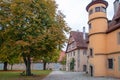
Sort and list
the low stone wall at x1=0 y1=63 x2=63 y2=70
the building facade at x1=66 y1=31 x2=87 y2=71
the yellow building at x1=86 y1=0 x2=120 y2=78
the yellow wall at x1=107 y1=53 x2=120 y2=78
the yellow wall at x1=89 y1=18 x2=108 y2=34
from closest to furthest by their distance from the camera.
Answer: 1. the yellow wall at x1=107 y1=53 x2=120 y2=78
2. the yellow building at x1=86 y1=0 x2=120 y2=78
3. the yellow wall at x1=89 y1=18 x2=108 y2=34
4. the building facade at x1=66 y1=31 x2=87 y2=71
5. the low stone wall at x1=0 y1=63 x2=63 y2=70

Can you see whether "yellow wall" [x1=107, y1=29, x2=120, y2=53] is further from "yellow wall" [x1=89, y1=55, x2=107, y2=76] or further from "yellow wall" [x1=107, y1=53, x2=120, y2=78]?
"yellow wall" [x1=89, y1=55, x2=107, y2=76]

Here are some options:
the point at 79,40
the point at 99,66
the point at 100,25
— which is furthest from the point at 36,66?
the point at 100,25

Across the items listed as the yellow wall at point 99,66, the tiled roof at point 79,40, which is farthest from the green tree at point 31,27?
the tiled roof at point 79,40

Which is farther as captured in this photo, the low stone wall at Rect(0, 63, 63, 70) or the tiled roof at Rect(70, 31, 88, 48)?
the low stone wall at Rect(0, 63, 63, 70)

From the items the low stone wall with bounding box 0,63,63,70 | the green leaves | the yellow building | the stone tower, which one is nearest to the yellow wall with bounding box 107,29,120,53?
the yellow building

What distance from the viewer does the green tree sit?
1090 inches

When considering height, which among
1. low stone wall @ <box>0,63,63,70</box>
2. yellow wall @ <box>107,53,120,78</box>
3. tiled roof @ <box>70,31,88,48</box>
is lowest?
low stone wall @ <box>0,63,63,70</box>

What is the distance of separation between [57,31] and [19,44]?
5.48 meters

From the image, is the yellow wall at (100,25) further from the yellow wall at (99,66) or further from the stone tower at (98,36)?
Result: the yellow wall at (99,66)

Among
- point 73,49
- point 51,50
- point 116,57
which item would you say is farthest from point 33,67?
point 116,57

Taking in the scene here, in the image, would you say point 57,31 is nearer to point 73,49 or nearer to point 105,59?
point 105,59

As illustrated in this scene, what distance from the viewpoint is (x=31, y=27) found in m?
27.8

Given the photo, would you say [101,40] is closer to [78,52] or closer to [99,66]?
[99,66]

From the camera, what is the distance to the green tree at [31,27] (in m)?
27.7
